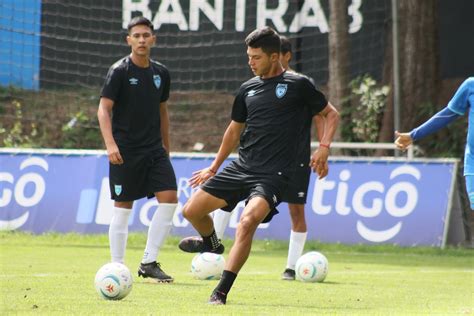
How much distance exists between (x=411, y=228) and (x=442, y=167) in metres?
0.93

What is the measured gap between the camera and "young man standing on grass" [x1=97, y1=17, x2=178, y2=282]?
37.4 feet

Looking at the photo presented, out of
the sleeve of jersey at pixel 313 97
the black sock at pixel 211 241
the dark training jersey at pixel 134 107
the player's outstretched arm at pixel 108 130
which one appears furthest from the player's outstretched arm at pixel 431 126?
the dark training jersey at pixel 134 107

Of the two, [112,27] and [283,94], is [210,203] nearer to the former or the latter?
[283,94]

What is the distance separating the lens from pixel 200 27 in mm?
22281

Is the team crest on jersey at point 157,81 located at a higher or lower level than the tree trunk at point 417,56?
lower

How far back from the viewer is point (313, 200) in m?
17.0

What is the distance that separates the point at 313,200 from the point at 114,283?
26.2ft

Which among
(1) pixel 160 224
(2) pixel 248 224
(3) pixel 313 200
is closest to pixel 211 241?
(1) pixel 160 224

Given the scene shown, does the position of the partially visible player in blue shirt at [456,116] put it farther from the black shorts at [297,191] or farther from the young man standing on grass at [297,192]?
the black shorts at [297,191]

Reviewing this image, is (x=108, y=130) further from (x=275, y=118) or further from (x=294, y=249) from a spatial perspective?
(x=294, y=249)

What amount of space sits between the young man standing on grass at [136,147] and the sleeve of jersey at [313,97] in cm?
206

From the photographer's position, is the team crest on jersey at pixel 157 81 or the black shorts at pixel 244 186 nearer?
the black shorts at pixel 244 186

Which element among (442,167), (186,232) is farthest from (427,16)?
(186,232)

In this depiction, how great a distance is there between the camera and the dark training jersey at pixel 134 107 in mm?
11453
